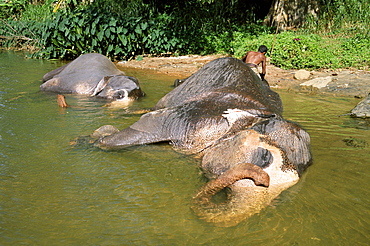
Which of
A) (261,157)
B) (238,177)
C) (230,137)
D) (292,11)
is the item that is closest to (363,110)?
(230,137)

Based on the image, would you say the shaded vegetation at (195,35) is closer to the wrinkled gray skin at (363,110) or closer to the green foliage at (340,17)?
the green foliage at (340,17)

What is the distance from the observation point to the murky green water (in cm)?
268

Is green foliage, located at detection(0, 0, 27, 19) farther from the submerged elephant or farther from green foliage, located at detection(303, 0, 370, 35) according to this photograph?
the submerged elephant

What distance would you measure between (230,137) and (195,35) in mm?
9895

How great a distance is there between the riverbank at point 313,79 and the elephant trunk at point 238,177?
573cm

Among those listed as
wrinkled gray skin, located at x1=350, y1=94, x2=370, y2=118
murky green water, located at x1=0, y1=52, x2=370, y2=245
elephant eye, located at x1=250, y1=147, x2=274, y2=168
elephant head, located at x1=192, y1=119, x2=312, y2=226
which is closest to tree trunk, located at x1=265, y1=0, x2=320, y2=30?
wrinkled gray skin, located at x1=350, y1=94, x2=370, y2=118

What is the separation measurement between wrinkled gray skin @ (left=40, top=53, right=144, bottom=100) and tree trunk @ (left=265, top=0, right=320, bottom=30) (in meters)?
7.98

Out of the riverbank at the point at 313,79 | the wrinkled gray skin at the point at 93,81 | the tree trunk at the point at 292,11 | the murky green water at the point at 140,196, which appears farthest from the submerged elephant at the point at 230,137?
the tree trunk at the point at 292,11

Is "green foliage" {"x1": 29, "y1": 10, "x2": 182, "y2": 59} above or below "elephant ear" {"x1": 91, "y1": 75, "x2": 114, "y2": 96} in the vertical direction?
above

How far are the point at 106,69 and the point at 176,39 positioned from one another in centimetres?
473

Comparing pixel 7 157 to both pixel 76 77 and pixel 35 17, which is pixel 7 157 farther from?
pixel 35 17

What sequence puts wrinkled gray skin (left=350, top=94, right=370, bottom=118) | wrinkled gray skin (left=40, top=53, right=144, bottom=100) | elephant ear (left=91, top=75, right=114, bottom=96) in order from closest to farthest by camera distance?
wrinkled gray skin (left=350, top=94, right=370, bottom=118) < wrinkled gray skin (left=40, top=53, right=144, bottom=100) < elephant ear (left=91, top=75, right=114, bottom=96)

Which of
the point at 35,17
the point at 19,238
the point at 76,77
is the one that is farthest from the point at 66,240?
the point at 35,17

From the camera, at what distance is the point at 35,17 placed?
729 inches
